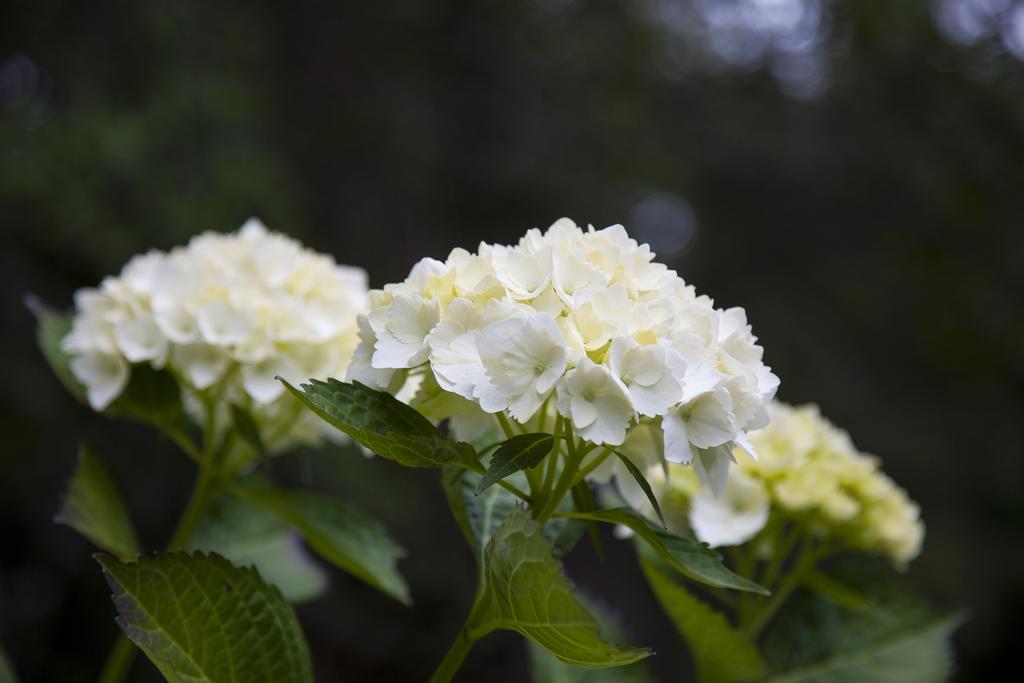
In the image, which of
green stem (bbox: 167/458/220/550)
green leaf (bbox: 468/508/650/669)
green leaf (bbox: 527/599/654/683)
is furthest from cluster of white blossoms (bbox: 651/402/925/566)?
green stem (bbox: 167/458/220/550)

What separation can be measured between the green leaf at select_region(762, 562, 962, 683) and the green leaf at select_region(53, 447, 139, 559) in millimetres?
693

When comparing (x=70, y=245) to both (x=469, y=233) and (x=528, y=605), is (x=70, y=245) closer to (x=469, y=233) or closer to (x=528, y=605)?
(x=469, y=233)

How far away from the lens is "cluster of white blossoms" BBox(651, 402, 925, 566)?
94 centimetres

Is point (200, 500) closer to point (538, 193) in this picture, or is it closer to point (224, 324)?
point (224, 324)

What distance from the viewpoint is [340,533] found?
2.99 feet

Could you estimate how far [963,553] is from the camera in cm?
412

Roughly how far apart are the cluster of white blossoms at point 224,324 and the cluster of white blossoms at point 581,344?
1.02 feet

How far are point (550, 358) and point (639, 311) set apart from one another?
0.08 m

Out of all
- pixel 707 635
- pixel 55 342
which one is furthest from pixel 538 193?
pixel 707 635

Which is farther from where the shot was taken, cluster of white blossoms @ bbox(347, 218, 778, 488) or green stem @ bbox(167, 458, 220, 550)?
green stem @ bbox(167, 458, 220, 550)

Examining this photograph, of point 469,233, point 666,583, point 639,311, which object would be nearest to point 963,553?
point 469,233

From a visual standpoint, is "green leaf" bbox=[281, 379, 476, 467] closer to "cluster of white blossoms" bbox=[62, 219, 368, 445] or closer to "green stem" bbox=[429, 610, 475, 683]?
"green stem" bbox=[429, 610, 475, 683]

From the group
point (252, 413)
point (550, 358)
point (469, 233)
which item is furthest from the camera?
point (469, 233)

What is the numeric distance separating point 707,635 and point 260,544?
537 millimetres
